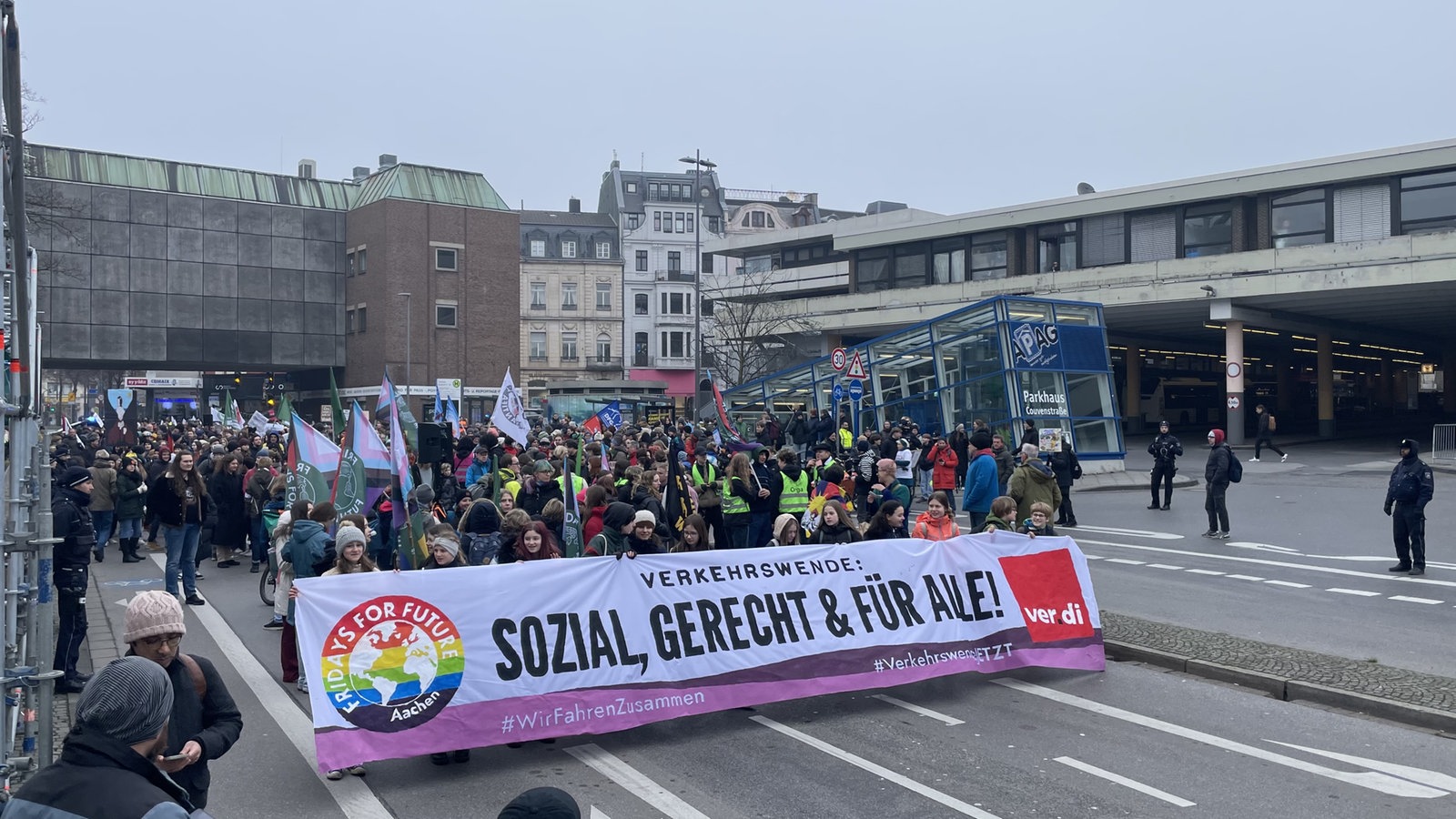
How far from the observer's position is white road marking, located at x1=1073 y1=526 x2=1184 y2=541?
60.7 feet

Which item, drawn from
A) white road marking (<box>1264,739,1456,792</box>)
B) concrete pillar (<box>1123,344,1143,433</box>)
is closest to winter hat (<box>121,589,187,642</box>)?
white road marking (<box>1264,739,1456,792</box>)

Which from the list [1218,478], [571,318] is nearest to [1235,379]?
[1218,478]

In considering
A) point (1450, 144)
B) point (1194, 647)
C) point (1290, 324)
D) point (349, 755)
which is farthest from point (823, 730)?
point (1290, 324)

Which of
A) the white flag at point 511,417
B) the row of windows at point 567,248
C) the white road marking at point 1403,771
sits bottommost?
the white road marking at point 1403,771

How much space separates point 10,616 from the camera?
5.12 m

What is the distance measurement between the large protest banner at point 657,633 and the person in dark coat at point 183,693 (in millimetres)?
2004

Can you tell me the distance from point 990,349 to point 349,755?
23.8m

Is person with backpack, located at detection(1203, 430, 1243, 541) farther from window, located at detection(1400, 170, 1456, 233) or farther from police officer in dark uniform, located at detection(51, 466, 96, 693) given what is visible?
window, located at detection(1400, 170, 1456, 233)

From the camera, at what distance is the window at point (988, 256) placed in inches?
1844

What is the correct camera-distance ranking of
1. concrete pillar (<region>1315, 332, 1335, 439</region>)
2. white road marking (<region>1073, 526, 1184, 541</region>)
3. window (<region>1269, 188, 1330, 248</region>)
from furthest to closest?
concrete pillar (<region>1315, 332, 1335, 439</region>), window (<region>1269, 188, 1330, 248</region>), white road marking (<region>1073, 526, 1184, 541</region>)

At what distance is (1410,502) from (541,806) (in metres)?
14.7

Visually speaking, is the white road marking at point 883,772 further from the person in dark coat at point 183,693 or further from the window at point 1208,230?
the window at point 1208,230

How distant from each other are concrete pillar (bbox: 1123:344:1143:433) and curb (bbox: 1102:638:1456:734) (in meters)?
40.8

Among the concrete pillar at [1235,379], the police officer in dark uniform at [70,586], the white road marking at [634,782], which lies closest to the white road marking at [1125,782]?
the white road marking at [634,782]
